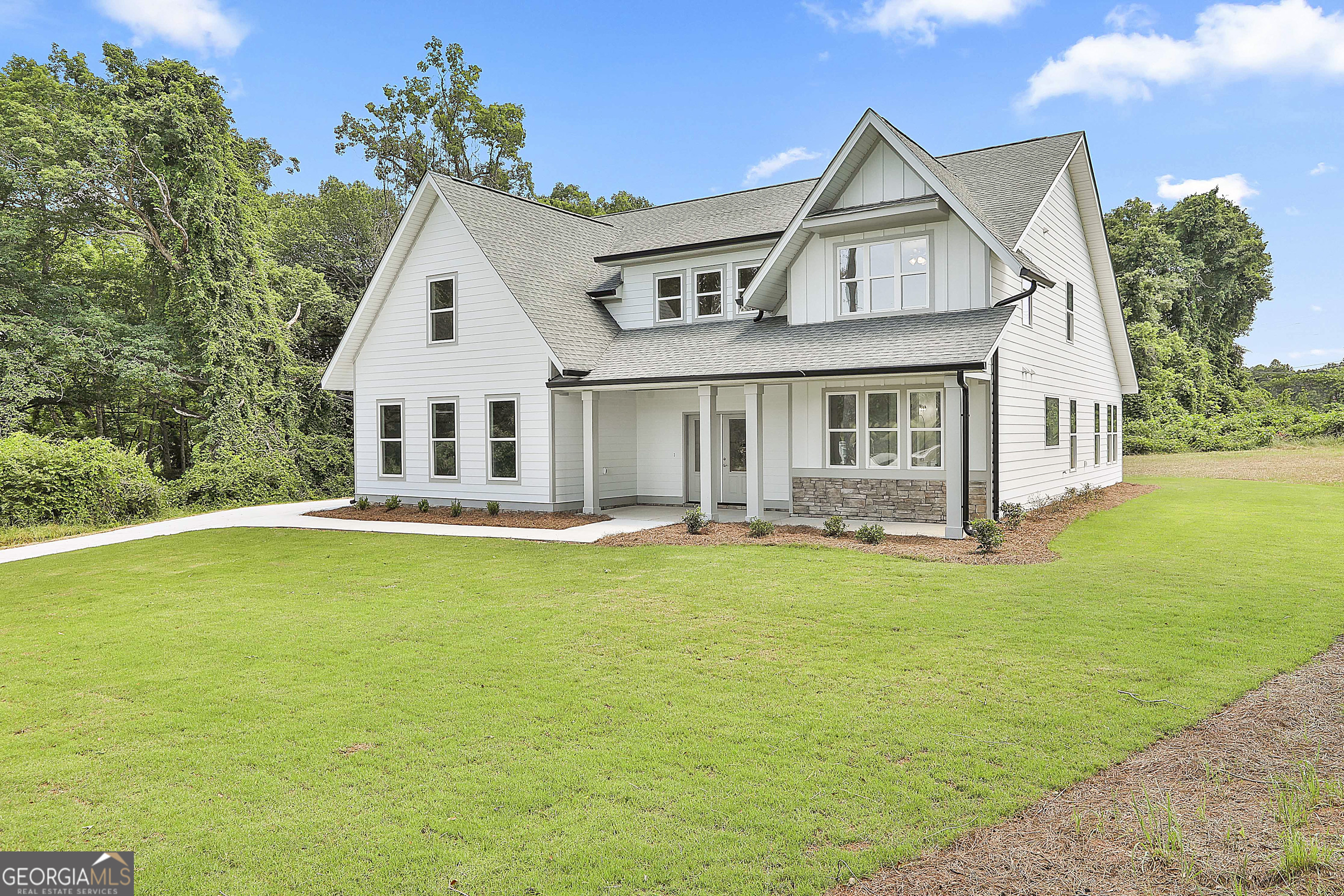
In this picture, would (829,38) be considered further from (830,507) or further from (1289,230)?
(1289,230)

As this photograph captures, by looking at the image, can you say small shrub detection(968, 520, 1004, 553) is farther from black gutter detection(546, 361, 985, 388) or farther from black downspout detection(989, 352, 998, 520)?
black gutter detection(546, 361, 985, 388)

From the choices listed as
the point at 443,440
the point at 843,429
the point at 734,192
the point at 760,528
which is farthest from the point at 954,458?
the point at 443,440

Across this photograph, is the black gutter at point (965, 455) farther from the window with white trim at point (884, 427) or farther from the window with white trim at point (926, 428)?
the window with white trim at point (884, 427)

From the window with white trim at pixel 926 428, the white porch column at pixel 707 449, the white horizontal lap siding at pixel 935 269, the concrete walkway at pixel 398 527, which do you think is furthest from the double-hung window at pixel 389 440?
the window with white trim at pixel 926 428

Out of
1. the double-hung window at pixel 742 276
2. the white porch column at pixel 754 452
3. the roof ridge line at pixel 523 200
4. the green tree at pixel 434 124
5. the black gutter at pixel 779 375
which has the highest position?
the green tree at pixel 434 124

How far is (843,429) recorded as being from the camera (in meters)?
15.9

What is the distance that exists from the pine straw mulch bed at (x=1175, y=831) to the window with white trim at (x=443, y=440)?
16.5 meters

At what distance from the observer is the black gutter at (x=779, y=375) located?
12.8 meters

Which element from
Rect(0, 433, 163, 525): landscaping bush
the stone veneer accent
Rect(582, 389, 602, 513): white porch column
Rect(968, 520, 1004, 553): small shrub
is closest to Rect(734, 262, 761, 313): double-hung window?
Rect(582, 389, 602, 513): white porch column

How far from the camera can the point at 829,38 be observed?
23422mm

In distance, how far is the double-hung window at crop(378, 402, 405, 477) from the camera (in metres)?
20.0

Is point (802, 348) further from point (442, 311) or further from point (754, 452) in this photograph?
point (442, 311)

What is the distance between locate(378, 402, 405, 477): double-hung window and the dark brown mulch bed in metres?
1.01

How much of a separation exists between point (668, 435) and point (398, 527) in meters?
6.55
